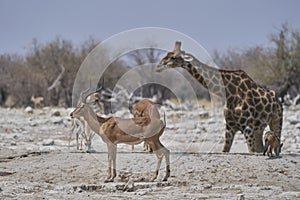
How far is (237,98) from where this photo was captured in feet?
41.8

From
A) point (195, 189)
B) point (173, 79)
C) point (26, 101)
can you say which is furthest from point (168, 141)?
point (26, 101)

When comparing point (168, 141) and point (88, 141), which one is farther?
point (168, 141)

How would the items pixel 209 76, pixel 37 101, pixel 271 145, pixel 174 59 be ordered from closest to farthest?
1. pixel 271 145
2. pixel 174 59
3. pixel 209 76
4. pixel 37 101

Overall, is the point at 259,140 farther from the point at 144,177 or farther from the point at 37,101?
the point at 37,101

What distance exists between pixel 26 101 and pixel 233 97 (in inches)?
1296

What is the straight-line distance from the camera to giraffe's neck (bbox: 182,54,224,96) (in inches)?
509

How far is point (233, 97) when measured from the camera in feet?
41.9

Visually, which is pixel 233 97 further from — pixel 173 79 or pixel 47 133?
pixel 47 133

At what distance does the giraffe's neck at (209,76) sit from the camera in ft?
42.4

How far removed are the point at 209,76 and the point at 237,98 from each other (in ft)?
2.76

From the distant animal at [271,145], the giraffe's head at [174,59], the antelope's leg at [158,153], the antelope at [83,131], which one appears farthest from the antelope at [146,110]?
the distant animal at [271,145]

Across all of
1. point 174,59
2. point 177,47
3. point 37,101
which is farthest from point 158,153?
point 37,101

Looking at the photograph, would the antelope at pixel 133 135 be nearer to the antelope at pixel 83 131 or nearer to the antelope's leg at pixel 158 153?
the antelope's leg at pixel 158 153

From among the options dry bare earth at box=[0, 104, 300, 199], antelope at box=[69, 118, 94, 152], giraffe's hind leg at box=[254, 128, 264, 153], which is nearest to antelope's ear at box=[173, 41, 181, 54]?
dry bare earth at box=[0, 104, 300, 199]
